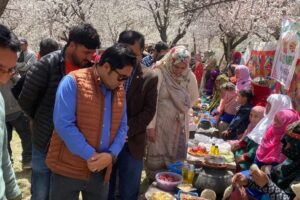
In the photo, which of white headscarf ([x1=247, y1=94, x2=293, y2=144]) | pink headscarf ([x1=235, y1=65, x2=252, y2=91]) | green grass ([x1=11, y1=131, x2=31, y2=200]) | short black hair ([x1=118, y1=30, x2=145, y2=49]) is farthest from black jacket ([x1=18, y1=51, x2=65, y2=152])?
pink headscarf ([x1=235, y1=65, x2=252, y2=91])

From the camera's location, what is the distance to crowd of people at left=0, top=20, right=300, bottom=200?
2354 millimetres

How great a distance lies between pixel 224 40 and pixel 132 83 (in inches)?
844

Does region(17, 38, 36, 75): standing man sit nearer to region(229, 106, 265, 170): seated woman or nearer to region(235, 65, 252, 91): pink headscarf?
region(229, 106, 265, 170): seated woman

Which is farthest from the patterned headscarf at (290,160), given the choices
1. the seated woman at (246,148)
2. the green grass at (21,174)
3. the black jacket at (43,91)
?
the green grass at (21,174)

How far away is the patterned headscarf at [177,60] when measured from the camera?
14.0 feet

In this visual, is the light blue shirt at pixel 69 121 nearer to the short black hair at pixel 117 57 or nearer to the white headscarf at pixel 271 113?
the short black hair at pixel 117 57

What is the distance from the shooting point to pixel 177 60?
4.29 m

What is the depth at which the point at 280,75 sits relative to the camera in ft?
16.8

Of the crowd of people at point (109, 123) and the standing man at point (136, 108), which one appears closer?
the crowd of people at point (109, 123)

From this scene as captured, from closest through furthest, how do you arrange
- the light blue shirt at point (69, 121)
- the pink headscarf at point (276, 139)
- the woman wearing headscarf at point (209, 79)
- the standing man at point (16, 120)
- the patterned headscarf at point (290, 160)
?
the light blue shirt at point (69, 121), the patterned headscarf at point (290, 160), the pink headscarf at point (276, 139), the standing man at point (16, 120), the woman wearing headscarf at point (209, 79)

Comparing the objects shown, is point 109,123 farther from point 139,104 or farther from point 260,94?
point 260,94

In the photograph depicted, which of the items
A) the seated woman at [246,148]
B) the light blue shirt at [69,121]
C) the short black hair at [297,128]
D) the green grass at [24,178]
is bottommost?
the green grass at [24,178]

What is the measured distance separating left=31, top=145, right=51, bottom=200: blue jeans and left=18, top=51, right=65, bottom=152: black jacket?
86mm

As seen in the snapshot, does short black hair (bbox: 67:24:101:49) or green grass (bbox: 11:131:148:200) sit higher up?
short black hair (bbox: 67:24:101:49)
